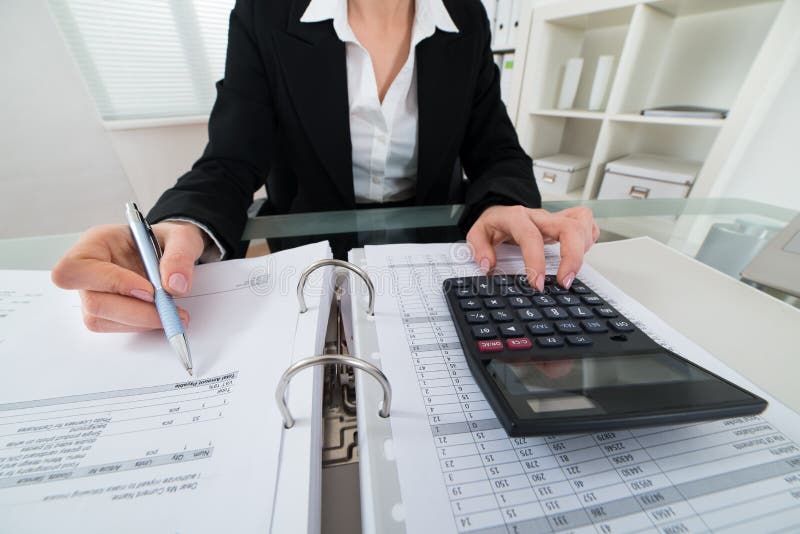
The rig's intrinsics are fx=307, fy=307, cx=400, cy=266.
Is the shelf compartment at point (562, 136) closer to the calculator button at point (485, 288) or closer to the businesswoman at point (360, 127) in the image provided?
the businesswoman at point (360, 127)

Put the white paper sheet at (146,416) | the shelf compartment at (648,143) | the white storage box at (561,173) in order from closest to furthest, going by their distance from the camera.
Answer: the white paper sheet at (146,416), the shelf compartment at (648,143), the white storage box at (561,173)

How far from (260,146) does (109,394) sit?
16.5 inches

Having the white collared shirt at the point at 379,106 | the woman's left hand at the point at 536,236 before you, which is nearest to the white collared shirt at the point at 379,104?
the white collared shirt at the point at 379,106

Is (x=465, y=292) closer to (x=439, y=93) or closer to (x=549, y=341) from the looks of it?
(x=549, y=341)

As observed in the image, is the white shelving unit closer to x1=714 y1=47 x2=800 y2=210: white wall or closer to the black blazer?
x1=714 y1=47 x2=800 y2=210: white wall

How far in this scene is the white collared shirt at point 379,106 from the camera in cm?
51

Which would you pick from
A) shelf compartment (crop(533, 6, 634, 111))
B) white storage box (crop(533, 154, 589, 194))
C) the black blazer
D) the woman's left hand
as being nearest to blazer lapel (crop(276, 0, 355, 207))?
the black blazer

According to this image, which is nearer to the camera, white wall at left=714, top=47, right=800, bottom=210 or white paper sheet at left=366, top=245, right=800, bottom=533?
white paper sheet at left=366, top=245, right=800, bottom=533

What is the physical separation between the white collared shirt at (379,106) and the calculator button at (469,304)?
0.41 meters

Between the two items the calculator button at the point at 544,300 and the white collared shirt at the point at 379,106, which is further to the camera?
the white collared shirt at the point at 379,106

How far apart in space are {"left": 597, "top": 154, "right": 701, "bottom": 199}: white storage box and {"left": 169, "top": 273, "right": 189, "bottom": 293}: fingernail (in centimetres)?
120

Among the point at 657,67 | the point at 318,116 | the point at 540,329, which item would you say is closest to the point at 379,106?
the point at 318,116

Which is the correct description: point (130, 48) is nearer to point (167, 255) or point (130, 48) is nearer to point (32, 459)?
point (167, 255)

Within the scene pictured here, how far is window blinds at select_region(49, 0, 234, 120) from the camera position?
1.08 m
